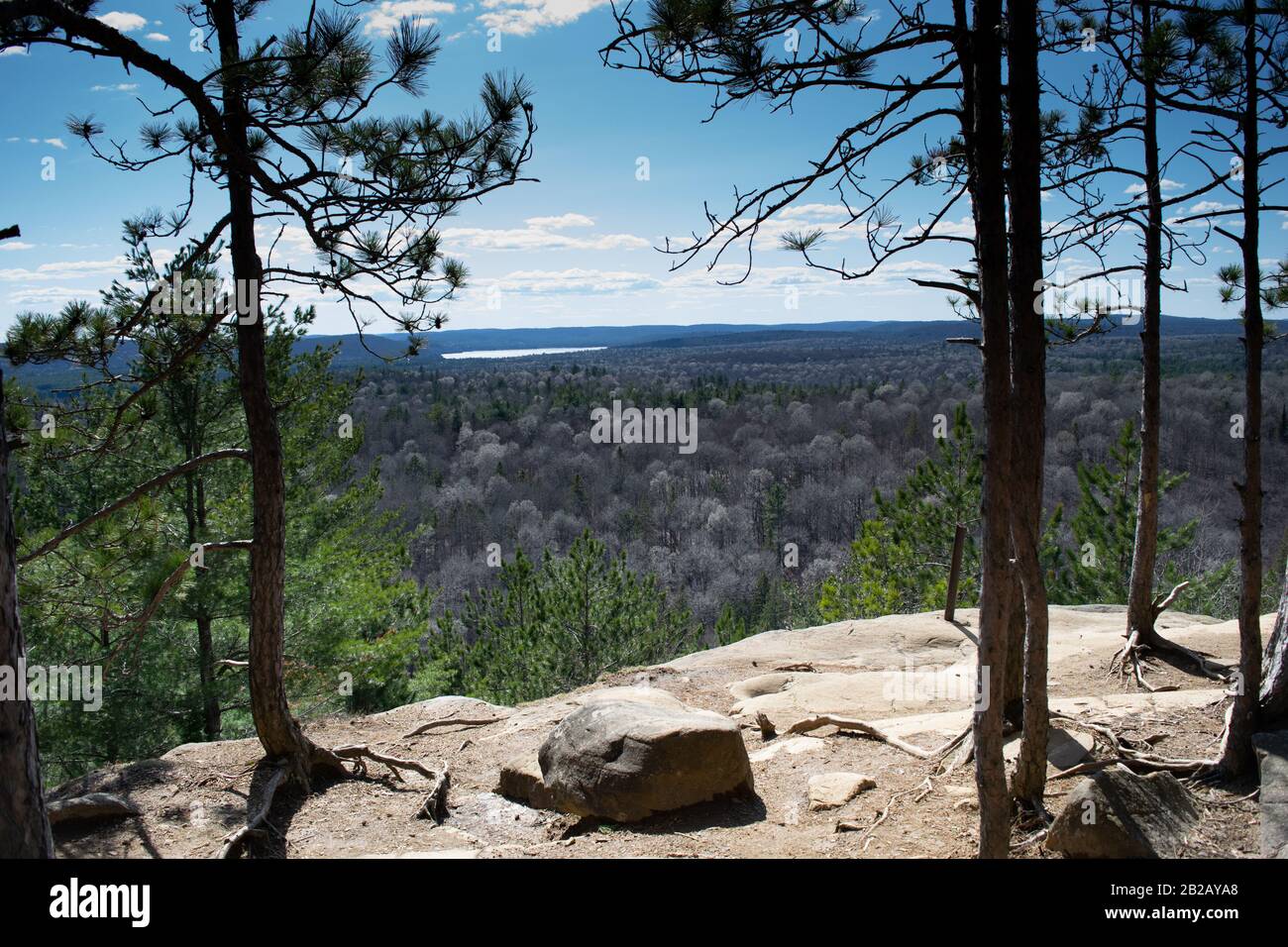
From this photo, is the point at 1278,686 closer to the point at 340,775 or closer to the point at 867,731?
the point at 867,731

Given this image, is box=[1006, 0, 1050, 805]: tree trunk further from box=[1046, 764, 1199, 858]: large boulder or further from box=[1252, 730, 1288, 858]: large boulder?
box=[1252, 730, 1288, 858]: large boulder

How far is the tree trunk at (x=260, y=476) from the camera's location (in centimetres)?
579

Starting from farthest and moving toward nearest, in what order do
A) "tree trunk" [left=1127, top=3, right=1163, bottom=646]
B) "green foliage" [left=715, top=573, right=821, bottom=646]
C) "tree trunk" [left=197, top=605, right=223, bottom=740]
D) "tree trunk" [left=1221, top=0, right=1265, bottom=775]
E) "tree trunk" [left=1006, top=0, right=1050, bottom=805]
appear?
"green foliage" [left=715, top=573, right=821, bottom=646] < "tree trunk" [left=197, top=605, right=223, bottom=740] < "tree trunk" [left=1127, top=3, right=1163, bottom=646] < "tree trunk" [left=1221, top=0, right=1265, bottom=775] < "tree trunk" [left=1006, top=0, right=1050, bottom=805]

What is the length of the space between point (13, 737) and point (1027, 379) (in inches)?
191

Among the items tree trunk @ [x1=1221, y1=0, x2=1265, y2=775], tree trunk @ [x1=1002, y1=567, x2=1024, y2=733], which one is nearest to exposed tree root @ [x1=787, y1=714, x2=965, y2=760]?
tree trunk @ [x1=1002, y1=567, x2=1024, y2=733]

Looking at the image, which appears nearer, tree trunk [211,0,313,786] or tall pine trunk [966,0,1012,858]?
tall pine trunk [966,0,1012,858]

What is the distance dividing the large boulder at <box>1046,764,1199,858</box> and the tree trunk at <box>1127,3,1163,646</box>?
14.6ft

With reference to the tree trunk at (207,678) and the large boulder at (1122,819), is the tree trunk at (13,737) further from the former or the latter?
the tree trunk at (207,678)

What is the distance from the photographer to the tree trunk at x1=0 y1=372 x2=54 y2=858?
122 inches

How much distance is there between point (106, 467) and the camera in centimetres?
1195

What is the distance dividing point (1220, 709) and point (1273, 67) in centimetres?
426

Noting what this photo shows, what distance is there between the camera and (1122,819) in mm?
4031

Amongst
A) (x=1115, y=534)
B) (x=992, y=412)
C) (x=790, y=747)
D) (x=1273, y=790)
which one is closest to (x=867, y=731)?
(x=790, y=747)
